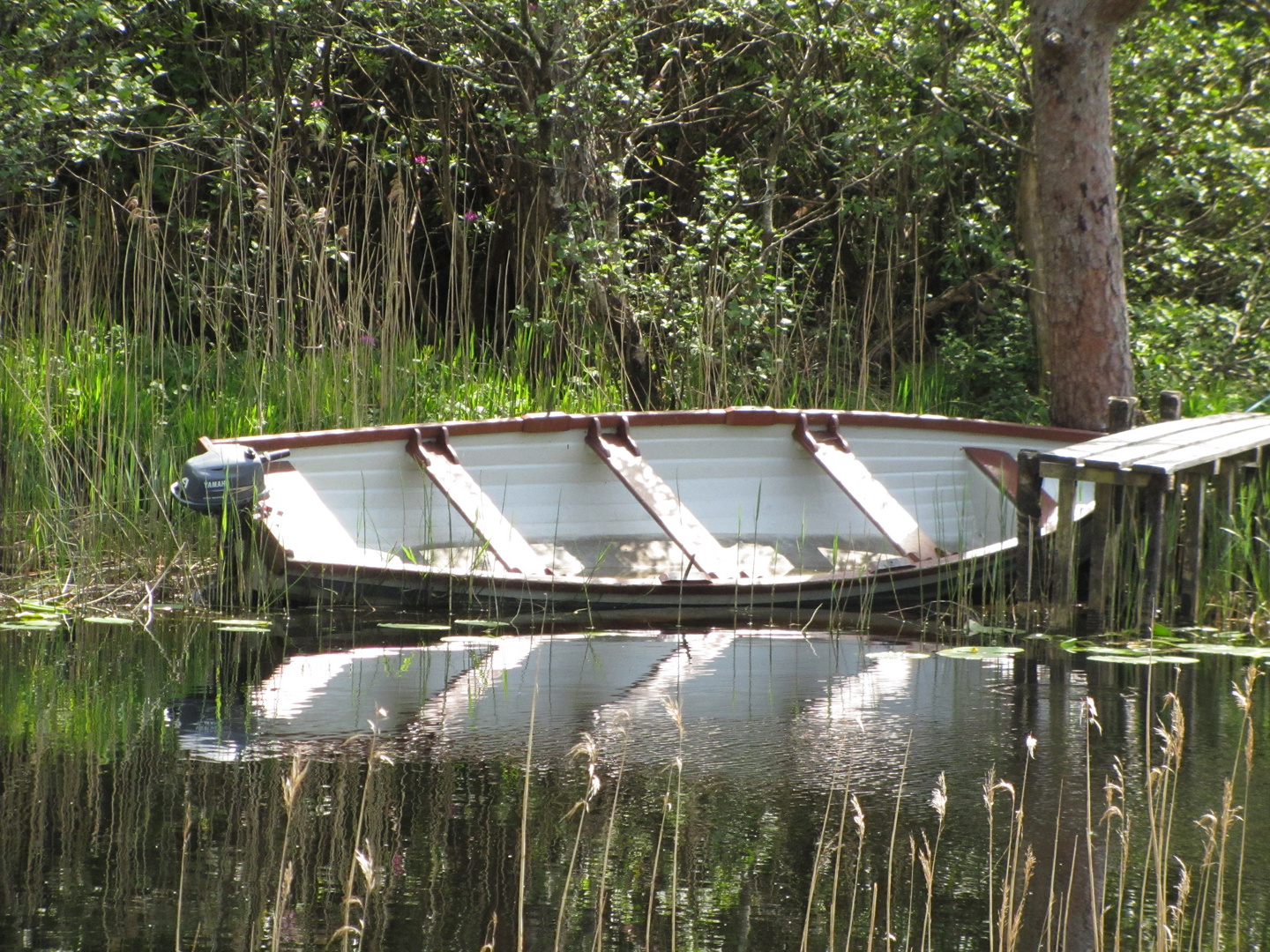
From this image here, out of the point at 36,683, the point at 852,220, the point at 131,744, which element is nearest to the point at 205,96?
the point at 852,220

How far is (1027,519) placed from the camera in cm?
564

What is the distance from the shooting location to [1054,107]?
7.09m

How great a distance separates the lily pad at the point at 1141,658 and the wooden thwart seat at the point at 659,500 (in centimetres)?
138

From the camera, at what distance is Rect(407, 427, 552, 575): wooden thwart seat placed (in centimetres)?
571

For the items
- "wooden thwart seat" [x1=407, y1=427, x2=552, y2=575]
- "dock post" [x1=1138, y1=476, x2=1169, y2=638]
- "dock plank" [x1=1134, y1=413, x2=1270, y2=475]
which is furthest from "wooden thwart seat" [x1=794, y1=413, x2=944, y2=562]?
"wooden thwart seat" [x1=407, y1=427, x2=552, y2=575]

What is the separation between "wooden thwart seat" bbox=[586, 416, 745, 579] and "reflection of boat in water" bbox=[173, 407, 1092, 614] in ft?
0.03

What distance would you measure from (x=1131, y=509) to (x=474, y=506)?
249 centimetres

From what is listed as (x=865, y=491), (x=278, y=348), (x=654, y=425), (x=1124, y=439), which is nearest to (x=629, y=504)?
(x=654, y=425)

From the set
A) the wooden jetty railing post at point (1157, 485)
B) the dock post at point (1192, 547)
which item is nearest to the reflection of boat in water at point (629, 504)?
the wooden jetty railing post at point (1157, 485)

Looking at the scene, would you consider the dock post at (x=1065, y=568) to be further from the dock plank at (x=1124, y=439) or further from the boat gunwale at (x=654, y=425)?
the boat gunwale at (x=654, y=425)

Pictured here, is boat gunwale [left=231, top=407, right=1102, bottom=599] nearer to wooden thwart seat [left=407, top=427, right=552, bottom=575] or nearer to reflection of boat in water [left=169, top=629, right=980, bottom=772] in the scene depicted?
wooden thwart seat [left=407, top=427, right=552, bottom=575]

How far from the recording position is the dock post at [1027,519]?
5.60 m

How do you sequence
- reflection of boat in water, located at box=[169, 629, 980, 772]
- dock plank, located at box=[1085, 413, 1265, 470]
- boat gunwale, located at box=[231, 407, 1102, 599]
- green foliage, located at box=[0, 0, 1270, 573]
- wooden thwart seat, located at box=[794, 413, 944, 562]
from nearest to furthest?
reflection of boat in water, located at box=[169, 629, 980, 772] < boat gunwale, located at box=[231, 407, 1102, 599] < dock plank, located at box=[1085, 413, 1265, 470] < wooden thwart seat, located at box=[794, 413, 944, 562] < green foliage, located at box=[0, 0, 1270, 573]

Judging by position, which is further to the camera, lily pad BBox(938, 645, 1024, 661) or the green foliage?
the green foliage
